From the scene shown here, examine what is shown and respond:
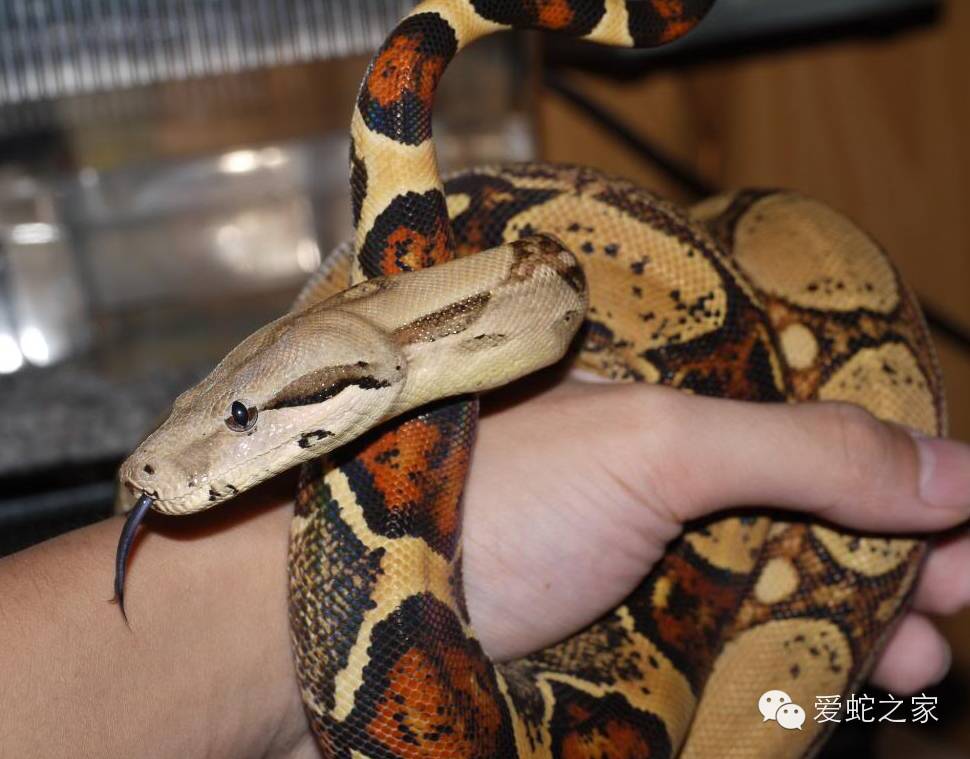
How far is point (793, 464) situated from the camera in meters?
1.71

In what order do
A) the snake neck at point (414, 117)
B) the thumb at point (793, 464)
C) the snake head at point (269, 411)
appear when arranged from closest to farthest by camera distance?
the snake head at point (269, 411), the snake neck at point (414, 117), the thumb at point (793, 464)

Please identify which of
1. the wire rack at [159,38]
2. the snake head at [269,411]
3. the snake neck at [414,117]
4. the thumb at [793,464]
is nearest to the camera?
the snake head at [269,411]

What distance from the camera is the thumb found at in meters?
1.70

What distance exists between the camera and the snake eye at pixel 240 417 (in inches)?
54.4

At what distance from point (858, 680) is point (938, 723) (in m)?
2.31

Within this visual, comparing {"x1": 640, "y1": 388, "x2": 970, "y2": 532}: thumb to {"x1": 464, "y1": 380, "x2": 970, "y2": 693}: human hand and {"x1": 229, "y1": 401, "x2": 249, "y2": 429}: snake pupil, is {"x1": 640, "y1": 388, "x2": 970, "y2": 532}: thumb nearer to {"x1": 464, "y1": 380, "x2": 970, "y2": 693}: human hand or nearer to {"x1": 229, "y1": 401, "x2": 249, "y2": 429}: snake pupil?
{"x1": 464, "y1": 380, "x2": 970, "y2": 693}: human hand

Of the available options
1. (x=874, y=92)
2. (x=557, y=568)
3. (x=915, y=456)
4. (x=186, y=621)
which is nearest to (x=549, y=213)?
(x=557, y=568)

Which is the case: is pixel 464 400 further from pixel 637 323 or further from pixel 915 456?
pixel 915 456

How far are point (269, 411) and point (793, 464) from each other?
925 millimetres

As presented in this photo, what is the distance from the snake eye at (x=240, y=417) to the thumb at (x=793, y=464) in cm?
71

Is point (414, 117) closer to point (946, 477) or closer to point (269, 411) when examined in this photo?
point (269, 411)

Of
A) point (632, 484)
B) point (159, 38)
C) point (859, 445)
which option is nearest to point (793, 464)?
point (859, 445)

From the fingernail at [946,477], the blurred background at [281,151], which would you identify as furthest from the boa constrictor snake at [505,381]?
the blurred background at [281,151]

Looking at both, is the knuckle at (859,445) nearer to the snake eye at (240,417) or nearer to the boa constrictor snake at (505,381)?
the boa constrictor snake at (505,381)
